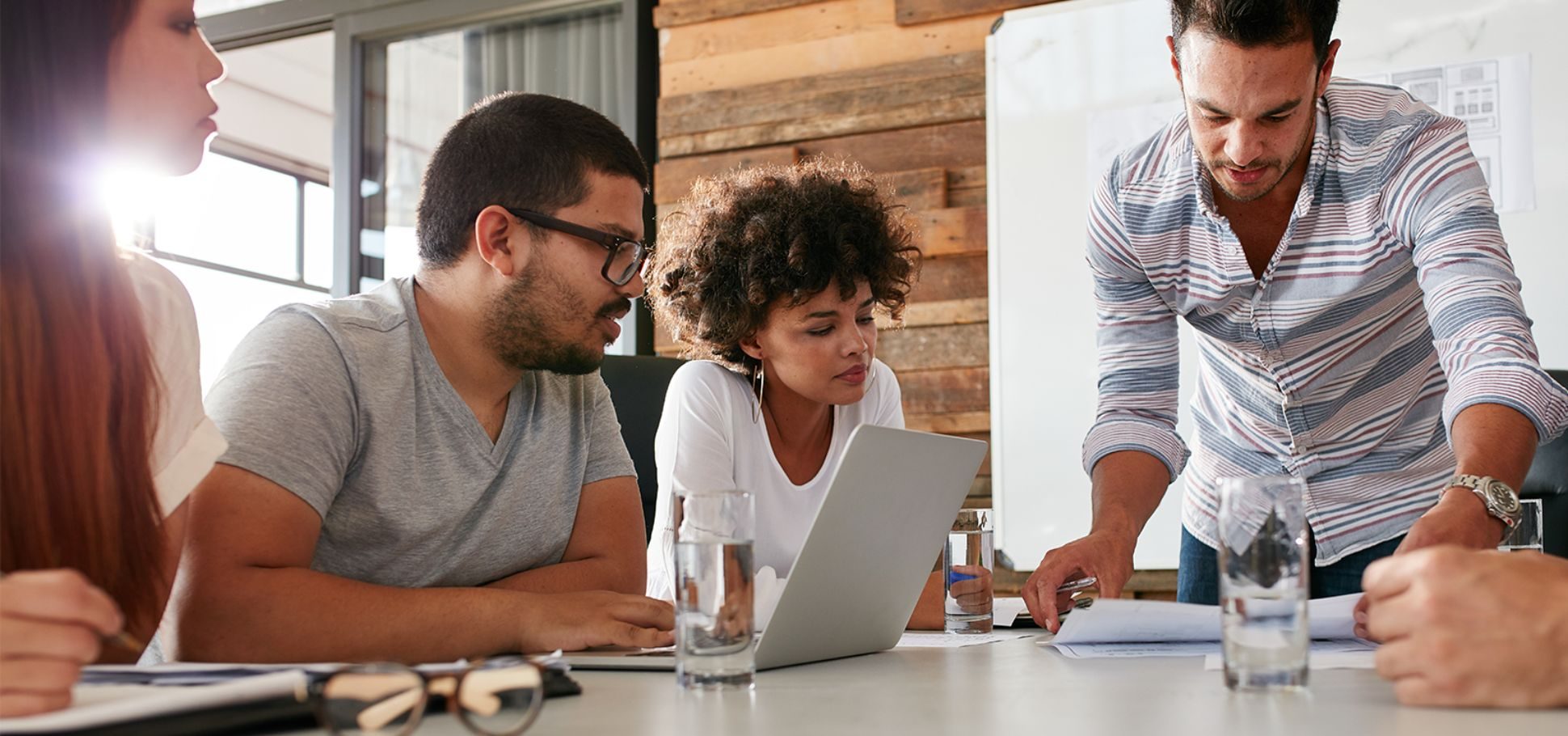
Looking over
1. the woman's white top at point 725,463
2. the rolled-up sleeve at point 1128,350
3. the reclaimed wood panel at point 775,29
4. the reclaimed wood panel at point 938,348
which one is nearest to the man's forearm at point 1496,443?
the rolled-up sleeve at point 1128,350

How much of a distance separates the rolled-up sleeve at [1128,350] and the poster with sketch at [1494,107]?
1272mm

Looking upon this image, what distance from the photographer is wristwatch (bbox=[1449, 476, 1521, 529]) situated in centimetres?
116

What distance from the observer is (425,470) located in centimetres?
146

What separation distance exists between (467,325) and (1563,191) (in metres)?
2.26

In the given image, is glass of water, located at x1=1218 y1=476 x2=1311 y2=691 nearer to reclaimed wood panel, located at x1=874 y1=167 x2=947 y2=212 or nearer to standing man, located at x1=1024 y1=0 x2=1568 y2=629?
standing man, located at x1=1024 y1=0 x2=1568 y2=629

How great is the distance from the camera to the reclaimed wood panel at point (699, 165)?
11.4 ft

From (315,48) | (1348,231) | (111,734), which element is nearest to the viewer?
(111,734)

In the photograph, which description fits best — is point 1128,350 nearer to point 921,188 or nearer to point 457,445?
point 457,445

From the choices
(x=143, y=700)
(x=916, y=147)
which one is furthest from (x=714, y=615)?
(x=916, y=147)

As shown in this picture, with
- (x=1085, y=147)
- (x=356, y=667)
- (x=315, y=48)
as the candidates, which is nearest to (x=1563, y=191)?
(x=1085, y=147)

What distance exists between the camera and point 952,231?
3.21 meters

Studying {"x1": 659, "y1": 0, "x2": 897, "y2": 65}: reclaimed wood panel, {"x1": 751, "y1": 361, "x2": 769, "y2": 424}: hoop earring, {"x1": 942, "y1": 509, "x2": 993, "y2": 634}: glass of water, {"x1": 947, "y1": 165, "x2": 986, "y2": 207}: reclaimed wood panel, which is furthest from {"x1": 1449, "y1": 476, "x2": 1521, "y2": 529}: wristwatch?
{"x1": 659, "y1": 0, "x2": 897, "y2": 65}: reclaimed wood panel

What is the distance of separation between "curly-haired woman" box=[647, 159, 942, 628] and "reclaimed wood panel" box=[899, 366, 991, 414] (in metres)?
0.96

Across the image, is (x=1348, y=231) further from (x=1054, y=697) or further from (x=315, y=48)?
(x=315, y=48)
